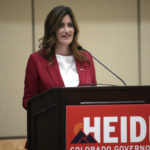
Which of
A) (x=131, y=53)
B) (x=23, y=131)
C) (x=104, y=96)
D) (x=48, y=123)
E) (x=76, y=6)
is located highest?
(x=76, y=6)

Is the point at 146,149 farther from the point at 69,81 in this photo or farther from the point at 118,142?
the point at 69,81

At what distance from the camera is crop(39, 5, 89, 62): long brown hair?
1.77 meters

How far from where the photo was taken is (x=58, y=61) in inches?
73.2

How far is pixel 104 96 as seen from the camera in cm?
108

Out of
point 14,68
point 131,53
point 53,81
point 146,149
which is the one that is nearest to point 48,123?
point 146,149

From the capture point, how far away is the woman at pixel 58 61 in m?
1.72

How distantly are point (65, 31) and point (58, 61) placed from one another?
0.22m

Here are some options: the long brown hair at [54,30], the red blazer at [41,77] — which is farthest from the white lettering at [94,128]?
the long brown hair at [54,30]

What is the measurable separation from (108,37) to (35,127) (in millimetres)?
3021

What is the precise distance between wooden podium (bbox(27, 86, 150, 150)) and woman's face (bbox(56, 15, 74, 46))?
766 millimetres

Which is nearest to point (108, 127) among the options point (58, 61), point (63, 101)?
point (63, 101)

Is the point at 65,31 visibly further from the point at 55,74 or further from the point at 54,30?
the point at 55,74

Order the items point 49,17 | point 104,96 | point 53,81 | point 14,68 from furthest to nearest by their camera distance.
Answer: point 14,68, point 49,17, point 53,81, point 104,96

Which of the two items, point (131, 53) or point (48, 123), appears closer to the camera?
point (48, 123)
